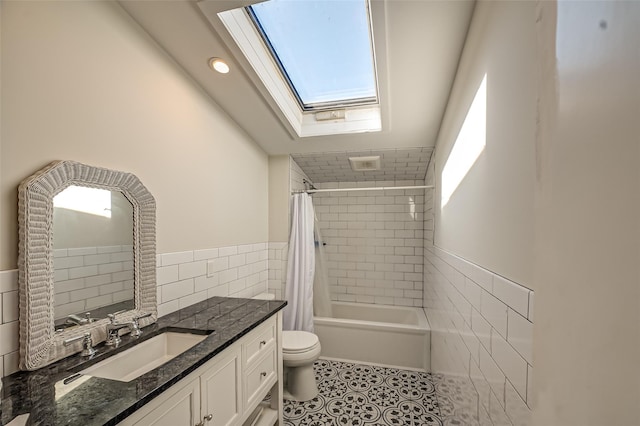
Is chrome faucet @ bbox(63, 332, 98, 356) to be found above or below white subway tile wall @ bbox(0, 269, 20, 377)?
below

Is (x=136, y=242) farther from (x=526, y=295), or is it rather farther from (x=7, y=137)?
(x=526, y=295)

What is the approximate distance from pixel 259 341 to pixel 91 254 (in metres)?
0.97

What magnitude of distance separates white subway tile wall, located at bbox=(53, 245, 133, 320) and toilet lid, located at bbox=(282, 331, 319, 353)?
1255 millimetres

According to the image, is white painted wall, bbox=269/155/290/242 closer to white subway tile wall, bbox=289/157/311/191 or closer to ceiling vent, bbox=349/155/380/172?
white subway tile wall, bbox=289/157/311/191

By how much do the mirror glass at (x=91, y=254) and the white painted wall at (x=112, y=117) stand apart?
0.15 m

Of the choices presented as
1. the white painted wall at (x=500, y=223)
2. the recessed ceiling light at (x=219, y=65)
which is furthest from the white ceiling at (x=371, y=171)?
the white painted wall at (x=500, y=223)

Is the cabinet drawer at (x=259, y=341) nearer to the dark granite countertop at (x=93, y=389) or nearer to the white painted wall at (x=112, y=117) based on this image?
the dark granite countertop at (x=93, y=389)

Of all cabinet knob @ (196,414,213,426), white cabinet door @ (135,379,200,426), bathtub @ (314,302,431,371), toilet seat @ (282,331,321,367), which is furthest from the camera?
bathtub @ (314,302,431,371)

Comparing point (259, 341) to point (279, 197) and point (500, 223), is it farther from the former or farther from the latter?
point (279, 197)

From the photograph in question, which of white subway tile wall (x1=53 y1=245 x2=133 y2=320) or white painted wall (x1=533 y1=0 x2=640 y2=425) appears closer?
white painted wall (x1=533 y1=0 x2=640 y2=425)

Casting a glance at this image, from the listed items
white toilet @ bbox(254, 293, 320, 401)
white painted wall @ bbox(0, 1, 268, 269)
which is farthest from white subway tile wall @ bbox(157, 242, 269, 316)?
white toilet @ bbox(254, 293, 320, 401)

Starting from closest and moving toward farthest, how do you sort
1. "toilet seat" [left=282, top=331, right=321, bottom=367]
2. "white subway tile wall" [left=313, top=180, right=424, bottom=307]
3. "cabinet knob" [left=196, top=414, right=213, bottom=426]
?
1. "cabinet knob" [left=196, top=414, right=213, bottom=426]
2. "toilet seat" [left=282, top=331, right=321, bottom=367]
3. "white subway tile wall" [left=313, top=180, right=424, bottom=307]

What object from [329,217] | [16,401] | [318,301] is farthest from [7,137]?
[329,217]

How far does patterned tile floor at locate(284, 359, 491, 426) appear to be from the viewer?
1.99m
